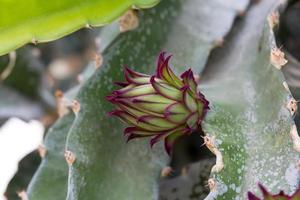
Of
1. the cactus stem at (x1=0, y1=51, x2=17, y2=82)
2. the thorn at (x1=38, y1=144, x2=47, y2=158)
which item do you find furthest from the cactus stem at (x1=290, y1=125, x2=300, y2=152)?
the cactus stem at (x1=0, y1=51, x2=17, y2=82)

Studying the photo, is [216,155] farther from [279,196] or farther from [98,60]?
[98,60]

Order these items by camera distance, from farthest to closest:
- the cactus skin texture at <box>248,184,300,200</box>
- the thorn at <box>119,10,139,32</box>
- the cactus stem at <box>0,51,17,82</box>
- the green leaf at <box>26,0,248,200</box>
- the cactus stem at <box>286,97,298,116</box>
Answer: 1. the cactus stem at <box>0,51,17,82</box>
2. the thorn at <box>119,10,139,32</box>
3. the green leaf at <box>26,0,248,200</box>
4. the cactus stem at <box>286,97,298,116</box>
5. the cactus skin texture at <box>248,184,300,200</box>

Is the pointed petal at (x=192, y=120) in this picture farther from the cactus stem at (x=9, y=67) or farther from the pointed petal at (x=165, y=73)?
the cactus stem at (x=9, y=67)

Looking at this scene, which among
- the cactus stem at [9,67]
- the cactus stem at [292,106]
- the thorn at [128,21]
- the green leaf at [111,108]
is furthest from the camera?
the cactus stem at [9,67]

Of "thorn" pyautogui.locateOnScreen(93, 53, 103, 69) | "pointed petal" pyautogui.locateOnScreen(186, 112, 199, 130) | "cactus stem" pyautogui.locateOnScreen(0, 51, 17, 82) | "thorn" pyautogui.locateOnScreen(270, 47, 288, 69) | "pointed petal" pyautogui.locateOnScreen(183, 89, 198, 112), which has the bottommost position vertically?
"cactus stem" pyautogui.locateOnScreen(0, 51, 17, 82)

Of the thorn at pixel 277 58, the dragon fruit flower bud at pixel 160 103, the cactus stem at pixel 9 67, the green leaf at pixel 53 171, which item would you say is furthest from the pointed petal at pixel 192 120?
the cactus stem at pixel 9 67

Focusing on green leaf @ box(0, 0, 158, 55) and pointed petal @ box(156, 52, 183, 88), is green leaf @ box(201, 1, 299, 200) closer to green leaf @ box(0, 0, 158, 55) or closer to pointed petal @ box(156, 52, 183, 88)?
pointed petal @ box(156, 52, 183, 88)

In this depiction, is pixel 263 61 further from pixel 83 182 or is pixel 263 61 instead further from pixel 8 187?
pixel 8 187
